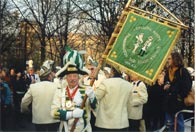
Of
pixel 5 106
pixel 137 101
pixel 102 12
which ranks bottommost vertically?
pixel 5 106

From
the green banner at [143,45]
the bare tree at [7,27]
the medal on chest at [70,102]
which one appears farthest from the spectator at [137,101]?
the bare tree at [7,27]

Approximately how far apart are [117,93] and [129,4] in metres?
1.56

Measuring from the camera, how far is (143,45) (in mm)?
5461

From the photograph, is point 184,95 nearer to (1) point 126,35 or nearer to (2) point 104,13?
(1) point 126,35

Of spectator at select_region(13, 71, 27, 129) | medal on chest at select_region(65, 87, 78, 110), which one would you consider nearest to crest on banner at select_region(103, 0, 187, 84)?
medal on chest at select_region(65, 87, 78, 110)

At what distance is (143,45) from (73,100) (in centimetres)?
111

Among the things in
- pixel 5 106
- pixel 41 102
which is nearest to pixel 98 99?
pixel 41 102

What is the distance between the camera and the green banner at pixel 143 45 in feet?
17.8

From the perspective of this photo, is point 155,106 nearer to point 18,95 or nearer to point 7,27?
point 18,95

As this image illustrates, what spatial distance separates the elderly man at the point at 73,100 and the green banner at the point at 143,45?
1.67 feet

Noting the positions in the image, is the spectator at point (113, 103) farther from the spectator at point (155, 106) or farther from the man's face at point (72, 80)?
the spectator at point (155, 106)

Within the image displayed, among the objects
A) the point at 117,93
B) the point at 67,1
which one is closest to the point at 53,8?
the point at 67,1

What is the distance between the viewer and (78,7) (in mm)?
20766

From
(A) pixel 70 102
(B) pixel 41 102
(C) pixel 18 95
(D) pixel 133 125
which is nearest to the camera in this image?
(A) pixel 70 102
